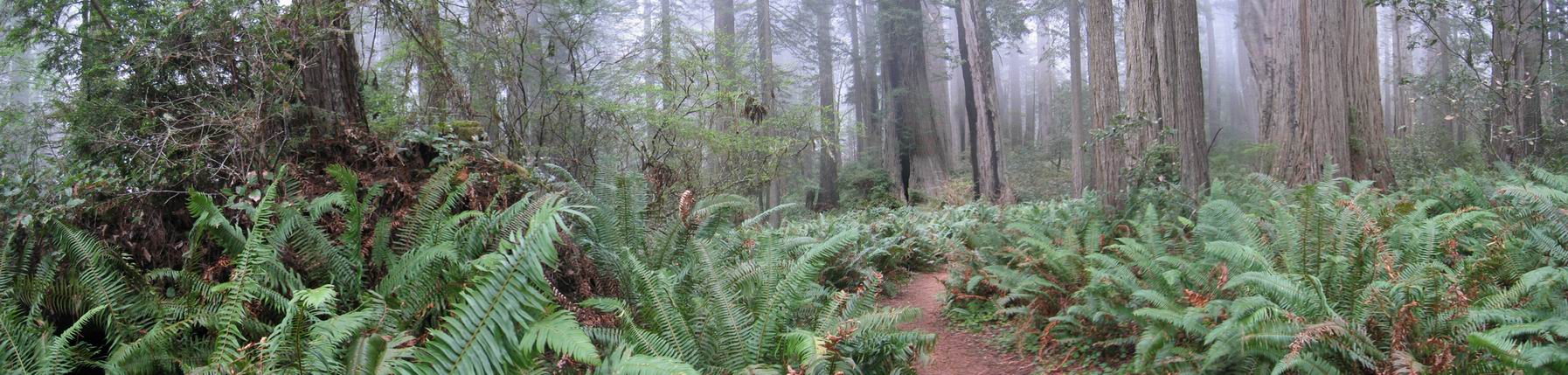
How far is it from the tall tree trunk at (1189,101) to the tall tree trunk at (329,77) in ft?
22.2

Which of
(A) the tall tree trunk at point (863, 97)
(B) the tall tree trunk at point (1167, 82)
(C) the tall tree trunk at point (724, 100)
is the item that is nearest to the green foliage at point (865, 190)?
(A) the tall tree trunk at point (863, 97)

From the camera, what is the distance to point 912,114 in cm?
1811

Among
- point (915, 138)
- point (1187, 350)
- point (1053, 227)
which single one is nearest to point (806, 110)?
point (915, 138)

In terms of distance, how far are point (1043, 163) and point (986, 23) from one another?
929cm

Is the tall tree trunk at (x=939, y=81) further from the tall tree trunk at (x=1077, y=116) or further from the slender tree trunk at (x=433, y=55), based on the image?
the slender tree trunk at (x=433, y=55)

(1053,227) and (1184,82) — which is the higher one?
(1184,82)

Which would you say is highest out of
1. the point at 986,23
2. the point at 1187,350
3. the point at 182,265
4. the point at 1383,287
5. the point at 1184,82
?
the point at 986,23

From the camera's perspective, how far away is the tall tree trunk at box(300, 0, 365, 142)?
190 inches

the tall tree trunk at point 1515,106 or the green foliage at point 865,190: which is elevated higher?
the tall tree trunk at point 1515,106

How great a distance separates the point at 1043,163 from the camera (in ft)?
87.5

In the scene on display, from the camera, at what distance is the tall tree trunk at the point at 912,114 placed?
59.1 feet

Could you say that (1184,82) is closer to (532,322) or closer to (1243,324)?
(1243,324)

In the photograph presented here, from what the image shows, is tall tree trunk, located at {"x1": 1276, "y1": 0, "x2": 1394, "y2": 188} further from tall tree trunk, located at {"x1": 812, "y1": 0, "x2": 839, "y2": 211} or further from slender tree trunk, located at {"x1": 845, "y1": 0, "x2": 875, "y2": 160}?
slender tree trunk, located at {"x1": 845, "y1": 0, "x2": 875, "y2": 160}

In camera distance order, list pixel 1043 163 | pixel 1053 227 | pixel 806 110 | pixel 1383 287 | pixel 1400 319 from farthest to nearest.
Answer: pixel 1043 163
pixel 806 110
pixel 1053 227
pixel 1383 287
pixel 1400 319
